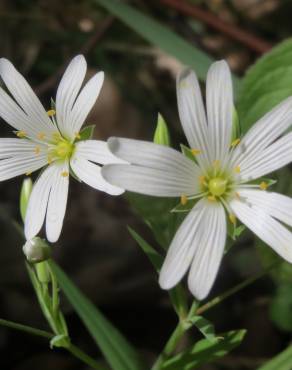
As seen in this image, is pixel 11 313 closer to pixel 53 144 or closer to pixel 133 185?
pixel 53 144

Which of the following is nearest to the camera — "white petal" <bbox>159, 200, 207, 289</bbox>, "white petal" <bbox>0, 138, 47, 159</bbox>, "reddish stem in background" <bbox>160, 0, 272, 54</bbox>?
"white petal" <bbox>159, 200, 207, 289</bbox>

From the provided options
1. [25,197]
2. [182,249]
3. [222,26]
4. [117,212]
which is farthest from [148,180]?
[117,212]

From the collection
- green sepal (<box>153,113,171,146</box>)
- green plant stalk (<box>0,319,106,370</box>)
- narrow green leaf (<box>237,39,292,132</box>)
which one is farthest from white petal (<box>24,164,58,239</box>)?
narrow green leaf (<box>237,39,292,132</box>)

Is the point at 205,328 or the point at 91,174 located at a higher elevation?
the point at 91,174

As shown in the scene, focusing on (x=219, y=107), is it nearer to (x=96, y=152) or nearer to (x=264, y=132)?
(x=264, y=132)

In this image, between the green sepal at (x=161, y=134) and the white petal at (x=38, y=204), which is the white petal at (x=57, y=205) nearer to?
the white petal at (x=38, y=204)

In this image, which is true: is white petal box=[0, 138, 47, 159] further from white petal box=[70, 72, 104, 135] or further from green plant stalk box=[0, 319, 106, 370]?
green plant stalk box=[0, 319, 106, 370]

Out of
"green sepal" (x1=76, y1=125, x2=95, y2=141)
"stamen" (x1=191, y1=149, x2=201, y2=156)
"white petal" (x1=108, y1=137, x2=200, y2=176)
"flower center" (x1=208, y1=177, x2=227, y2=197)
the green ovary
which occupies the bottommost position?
"flower center" (x1=208, y1=177, x2=227, y2=197)
